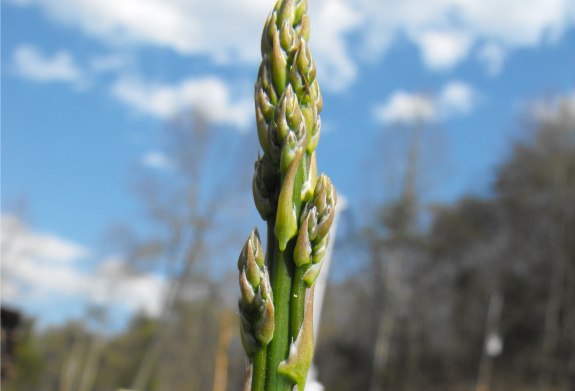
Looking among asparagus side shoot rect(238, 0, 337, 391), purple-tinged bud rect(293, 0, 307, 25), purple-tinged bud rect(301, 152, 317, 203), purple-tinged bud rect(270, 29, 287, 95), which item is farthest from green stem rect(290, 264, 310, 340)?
purple-tinged bud rect(293, 0, 307, 25)

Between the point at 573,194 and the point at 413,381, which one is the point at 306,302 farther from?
the point at 413,381

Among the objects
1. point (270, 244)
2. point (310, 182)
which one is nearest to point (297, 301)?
point (270, 244)

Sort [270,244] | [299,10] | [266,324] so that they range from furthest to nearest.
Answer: [299,10] → [270,244] → [266,324]

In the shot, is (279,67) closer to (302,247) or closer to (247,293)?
(302,247)

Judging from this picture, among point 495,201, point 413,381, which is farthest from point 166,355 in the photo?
point 495,201

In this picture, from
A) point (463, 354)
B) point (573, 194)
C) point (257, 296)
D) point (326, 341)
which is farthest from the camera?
point (326, 341)

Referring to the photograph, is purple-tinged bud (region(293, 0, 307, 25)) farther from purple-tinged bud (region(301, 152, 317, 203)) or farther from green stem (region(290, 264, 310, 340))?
green stem (region(290, 264, 310, 340))

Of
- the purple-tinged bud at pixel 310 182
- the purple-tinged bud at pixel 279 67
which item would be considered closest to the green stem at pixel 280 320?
the purple-tinged bud at pixel 310 182
